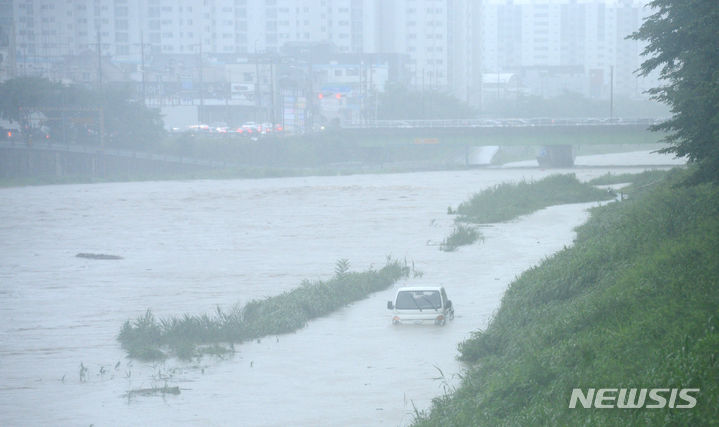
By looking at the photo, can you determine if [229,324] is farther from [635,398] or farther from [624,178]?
[624,178]

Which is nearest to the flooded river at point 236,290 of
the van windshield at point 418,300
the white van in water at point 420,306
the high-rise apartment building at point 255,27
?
the white van in water at point 420,306

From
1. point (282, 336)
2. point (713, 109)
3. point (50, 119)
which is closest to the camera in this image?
point (713, 109)

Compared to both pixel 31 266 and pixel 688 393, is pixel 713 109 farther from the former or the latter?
pixel 31 266

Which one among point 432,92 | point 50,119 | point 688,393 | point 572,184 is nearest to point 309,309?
point 688,393

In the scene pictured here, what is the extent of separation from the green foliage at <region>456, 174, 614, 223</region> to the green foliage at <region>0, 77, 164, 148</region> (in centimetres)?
2925

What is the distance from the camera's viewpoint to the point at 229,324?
1758 centimetres

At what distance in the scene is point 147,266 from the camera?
91.1 feet

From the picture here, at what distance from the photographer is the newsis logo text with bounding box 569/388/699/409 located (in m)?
7.52

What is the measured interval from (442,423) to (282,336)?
7.40m

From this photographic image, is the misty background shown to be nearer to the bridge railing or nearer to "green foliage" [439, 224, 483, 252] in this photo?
the bridge railing

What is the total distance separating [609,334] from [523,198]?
93.9 feet

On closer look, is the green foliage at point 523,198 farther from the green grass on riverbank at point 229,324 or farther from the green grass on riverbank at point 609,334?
the green grass on riverbank at point 609,334

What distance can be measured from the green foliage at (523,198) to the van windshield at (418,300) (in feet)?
57.3

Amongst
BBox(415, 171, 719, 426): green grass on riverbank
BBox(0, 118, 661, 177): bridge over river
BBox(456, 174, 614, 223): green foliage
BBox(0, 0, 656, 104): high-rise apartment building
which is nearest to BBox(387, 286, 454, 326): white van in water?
BBox(415, 171, 719, 426): green grass on riverbank
